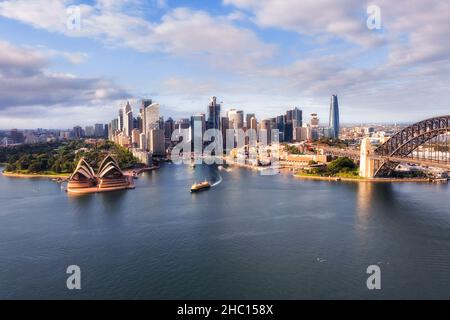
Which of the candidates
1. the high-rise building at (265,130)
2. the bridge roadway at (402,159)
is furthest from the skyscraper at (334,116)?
the bridge roadway at (402,159)

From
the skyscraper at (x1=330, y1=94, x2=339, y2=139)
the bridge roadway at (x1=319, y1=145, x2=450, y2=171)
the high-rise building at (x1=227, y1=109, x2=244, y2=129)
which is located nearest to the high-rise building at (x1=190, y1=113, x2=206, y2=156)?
the high-rise building at (x1=227, y1=109, x2=244, y2=129)

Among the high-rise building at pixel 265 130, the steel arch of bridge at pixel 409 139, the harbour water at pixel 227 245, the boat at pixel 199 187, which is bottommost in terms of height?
the harbour water at pixel 227 245

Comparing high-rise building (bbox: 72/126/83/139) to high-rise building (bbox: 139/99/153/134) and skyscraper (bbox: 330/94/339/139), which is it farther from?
skyscraper (bbox: 330/94/339/139)

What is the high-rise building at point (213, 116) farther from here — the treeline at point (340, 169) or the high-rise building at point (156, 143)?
the treeline at point (340, 169)

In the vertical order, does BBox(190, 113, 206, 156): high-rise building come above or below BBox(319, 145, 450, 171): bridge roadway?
above

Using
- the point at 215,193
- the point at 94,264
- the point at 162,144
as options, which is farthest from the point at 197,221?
the point at 162,144
